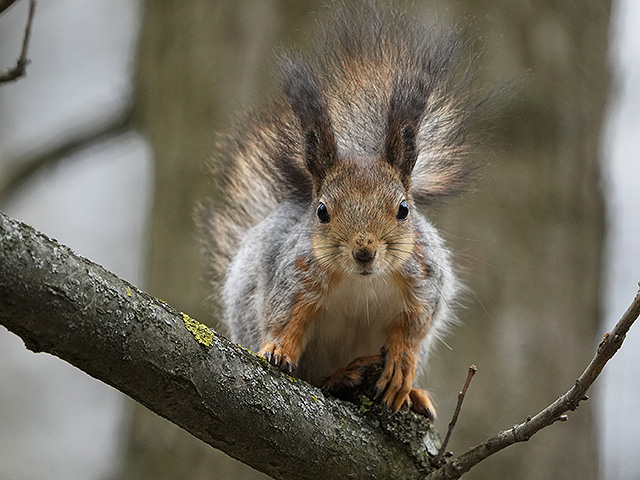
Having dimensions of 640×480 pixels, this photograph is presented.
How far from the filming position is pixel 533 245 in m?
2.60

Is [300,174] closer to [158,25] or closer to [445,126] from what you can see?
[445,126]

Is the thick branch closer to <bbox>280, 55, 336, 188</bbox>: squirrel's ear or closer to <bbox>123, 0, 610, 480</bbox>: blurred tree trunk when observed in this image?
<bbox>280, 55, 336, 188</bbox>: squirrel's ear

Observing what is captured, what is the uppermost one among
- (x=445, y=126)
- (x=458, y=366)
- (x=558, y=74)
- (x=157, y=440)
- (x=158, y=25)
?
(x=558, y=74)

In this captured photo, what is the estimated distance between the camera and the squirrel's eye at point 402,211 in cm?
174

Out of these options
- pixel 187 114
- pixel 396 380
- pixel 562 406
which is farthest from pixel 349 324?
pixel 187 114

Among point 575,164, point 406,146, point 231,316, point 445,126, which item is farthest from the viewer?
point 575,164

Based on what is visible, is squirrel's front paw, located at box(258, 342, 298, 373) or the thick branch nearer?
the thick branch

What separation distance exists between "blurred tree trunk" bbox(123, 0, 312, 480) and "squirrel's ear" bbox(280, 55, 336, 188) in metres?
0.80

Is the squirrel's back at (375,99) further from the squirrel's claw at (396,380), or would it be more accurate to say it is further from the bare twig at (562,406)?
the bare twig at (562,406)

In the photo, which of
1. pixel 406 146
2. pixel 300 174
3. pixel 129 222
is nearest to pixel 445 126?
pixel 406 146

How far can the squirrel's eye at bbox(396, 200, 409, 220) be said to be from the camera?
174 centimetres

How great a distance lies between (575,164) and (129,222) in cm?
371

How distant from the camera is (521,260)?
8.46ft

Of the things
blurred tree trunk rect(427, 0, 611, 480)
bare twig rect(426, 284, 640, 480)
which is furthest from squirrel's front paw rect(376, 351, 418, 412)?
blurred tree trunk rect(427, 0, 611, 480)
